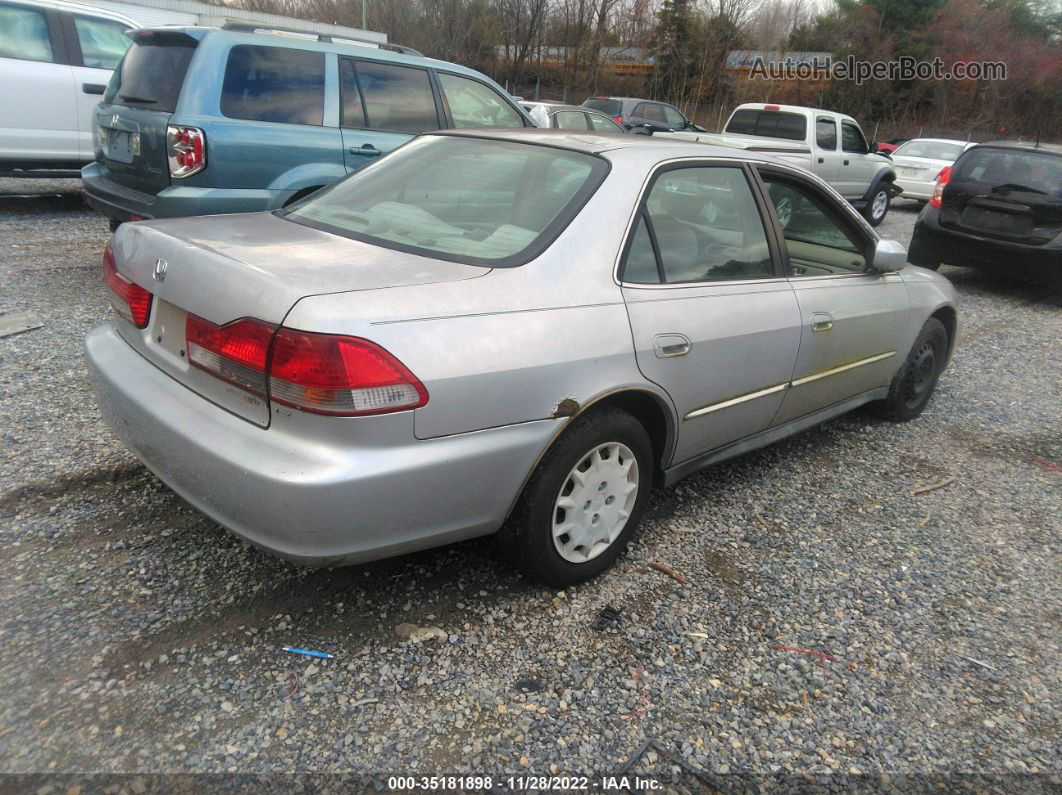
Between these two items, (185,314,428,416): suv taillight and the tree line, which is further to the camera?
the tree line

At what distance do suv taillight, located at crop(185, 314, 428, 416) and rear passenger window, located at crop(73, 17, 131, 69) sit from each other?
7.57m

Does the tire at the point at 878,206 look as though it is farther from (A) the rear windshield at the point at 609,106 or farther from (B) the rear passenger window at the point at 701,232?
(B) the rear passenger window at the point at 701,232

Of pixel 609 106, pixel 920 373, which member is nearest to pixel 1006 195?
pixel 920 373

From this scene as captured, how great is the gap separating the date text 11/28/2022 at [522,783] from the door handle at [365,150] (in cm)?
474

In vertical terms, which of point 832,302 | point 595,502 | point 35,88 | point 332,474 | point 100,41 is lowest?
point 595,502

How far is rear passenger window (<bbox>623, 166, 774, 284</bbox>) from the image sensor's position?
2959 millimetres

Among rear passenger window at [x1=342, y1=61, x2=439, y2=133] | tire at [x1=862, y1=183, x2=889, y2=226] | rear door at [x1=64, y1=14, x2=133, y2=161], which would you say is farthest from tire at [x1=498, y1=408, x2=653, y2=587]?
tire at [x1=862, y1=183, x2=889, y2=226]

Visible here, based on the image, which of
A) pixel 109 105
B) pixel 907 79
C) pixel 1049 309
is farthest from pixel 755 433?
pixel 907 79

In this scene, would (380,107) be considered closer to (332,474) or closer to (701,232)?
(701,232)

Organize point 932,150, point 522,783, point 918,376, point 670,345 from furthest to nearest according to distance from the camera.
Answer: point 932,150, point 918,376, point 670,345, point 522,783

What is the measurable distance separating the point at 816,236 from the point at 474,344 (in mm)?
2467

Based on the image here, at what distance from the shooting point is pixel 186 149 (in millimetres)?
5102

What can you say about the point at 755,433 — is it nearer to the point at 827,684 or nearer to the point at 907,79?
the point at 827,684

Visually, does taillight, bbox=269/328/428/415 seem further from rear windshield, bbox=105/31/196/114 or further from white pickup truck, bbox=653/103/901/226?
white pickup truck, bbox=653/103/901/226
